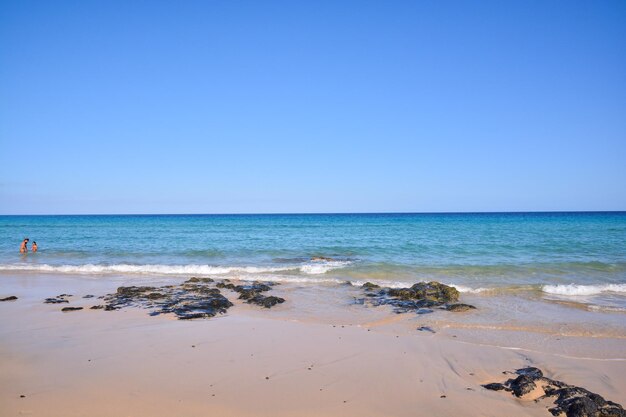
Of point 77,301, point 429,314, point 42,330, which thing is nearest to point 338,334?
point 429,314

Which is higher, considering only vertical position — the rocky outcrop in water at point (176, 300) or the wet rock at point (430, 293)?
the wet rock at point (430, 293)

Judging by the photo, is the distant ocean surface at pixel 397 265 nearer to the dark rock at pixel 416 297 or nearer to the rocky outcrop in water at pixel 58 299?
the dark rock at pixel 416 297

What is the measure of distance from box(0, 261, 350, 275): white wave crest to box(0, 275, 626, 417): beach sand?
8.84m

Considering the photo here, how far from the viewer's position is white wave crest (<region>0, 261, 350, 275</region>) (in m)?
19.4

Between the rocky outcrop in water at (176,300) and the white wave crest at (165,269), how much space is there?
4696mm

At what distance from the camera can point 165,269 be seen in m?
20.2

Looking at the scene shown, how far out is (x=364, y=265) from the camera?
2080 centimetres

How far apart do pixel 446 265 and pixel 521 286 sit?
5.58 m

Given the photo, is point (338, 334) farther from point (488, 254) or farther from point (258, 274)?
point (488, 254)

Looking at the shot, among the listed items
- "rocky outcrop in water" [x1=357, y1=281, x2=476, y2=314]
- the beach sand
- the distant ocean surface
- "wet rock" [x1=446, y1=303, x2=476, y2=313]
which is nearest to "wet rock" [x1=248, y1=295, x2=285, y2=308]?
the beach sand

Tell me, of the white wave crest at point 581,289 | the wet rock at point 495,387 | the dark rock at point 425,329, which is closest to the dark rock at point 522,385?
the wet rock at point 495,387

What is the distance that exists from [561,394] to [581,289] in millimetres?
10641

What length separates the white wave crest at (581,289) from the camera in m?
14.1

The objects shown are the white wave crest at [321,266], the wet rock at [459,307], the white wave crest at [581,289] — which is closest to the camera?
the wet rock at [459,307]
